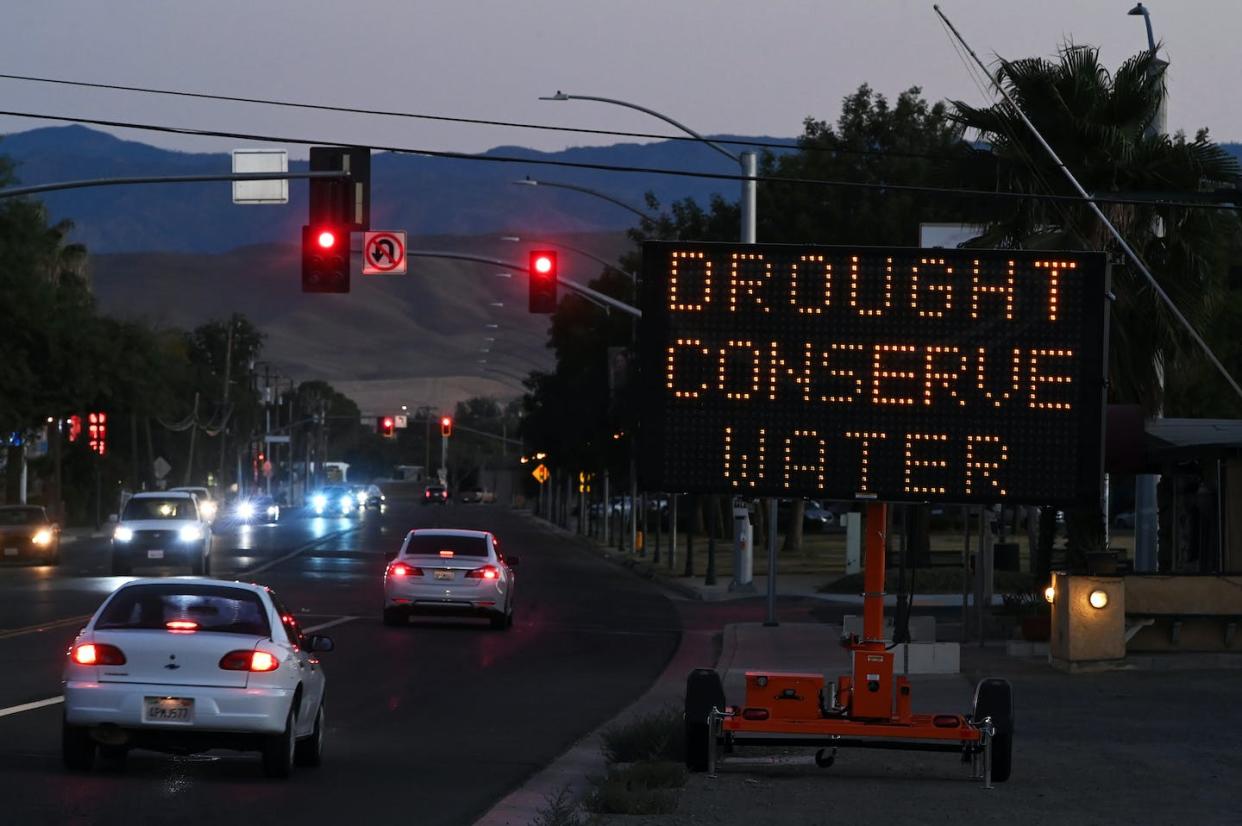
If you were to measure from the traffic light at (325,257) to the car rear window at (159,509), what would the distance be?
48.1 feet

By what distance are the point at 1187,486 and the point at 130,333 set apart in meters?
63.9

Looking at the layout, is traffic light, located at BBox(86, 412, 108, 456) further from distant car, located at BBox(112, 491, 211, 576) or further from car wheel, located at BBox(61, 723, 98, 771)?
car wheel, located at BBox(61, 723, 98, 771)

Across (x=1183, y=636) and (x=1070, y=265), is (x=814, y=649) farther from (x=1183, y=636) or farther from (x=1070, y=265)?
(x=1070, y=265)

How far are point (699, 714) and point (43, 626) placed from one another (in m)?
17.2

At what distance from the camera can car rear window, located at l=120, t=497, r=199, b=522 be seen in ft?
149

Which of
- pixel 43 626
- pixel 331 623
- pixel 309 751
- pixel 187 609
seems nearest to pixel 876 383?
pixel 309 751

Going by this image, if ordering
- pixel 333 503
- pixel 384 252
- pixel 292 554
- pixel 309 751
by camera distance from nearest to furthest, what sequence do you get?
pixel 309 751 < pixel 384 252 < pixel 292 554 < pixel 333 503

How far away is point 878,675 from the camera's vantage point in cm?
1464

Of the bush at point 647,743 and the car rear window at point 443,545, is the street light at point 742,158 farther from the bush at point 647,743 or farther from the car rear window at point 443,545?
the bush at point 647,743

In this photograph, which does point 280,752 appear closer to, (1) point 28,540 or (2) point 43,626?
(2) point 43,626

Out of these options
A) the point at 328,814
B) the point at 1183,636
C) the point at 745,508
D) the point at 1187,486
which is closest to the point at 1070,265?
the point at 328,814

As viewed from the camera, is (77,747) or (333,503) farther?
(333,503)

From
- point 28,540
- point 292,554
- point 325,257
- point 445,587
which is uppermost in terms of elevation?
point 325,257

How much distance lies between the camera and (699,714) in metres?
14.5
